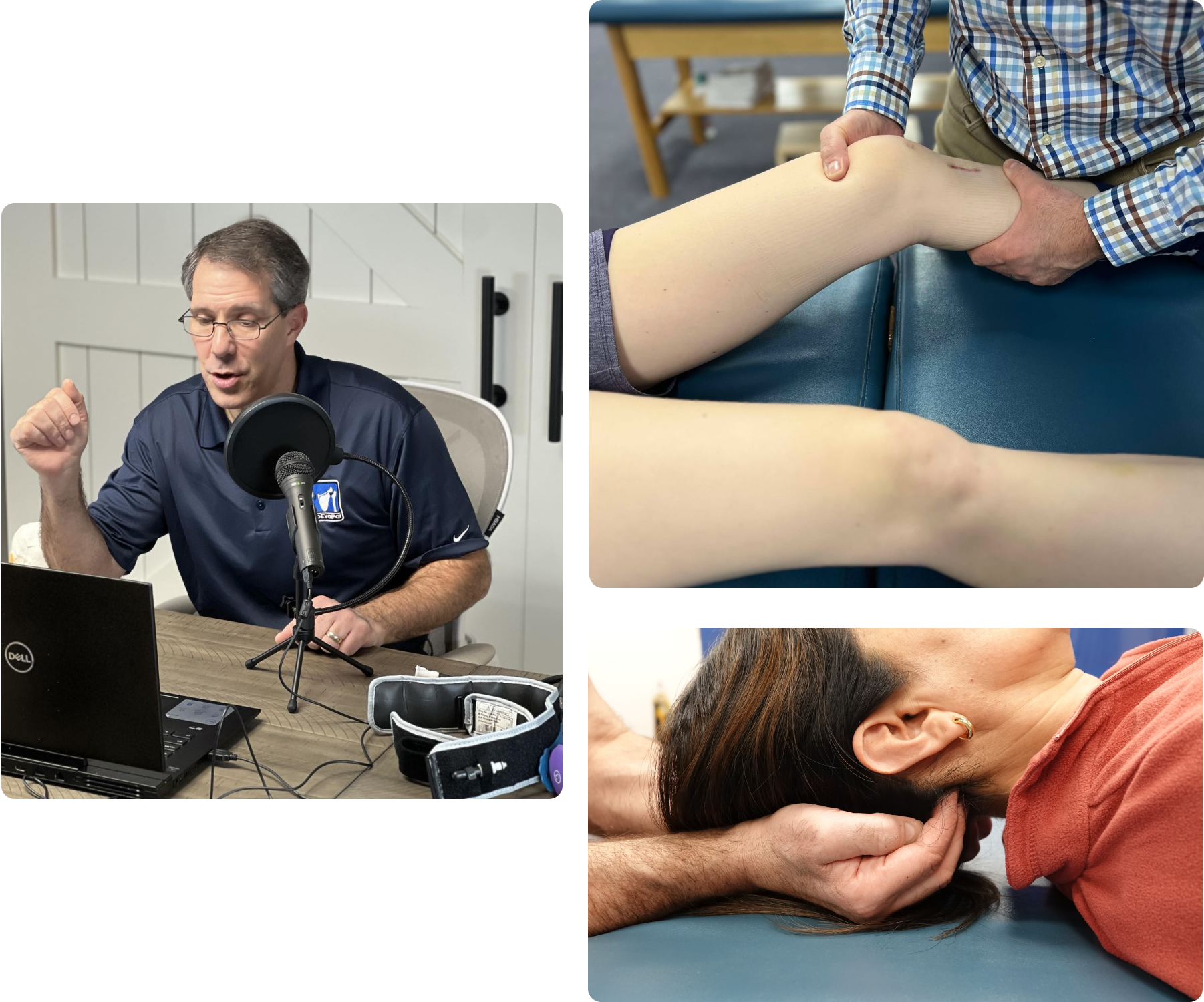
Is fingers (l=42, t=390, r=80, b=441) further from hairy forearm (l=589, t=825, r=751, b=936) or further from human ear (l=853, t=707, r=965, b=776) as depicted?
human ear (l=853, t=707, r=965, b=776)

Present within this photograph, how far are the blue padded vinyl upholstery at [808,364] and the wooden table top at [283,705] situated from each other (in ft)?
1.04

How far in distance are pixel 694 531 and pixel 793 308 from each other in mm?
329

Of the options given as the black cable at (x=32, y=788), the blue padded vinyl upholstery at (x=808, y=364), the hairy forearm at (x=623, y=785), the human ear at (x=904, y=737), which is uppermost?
the blue padded vinyl upholstery at (x=808, y=364)

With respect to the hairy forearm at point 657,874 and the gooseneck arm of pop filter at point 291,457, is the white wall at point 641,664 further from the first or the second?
the gooseneck arm of pop filter at point 291,457

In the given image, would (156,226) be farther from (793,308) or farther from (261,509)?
(793,308)

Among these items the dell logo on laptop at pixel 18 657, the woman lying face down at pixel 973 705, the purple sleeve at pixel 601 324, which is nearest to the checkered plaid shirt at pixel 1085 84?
the purple sleeve at pixel 601 324

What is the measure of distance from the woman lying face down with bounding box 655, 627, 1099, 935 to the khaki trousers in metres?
0.45

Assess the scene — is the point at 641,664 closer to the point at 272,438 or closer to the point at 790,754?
the point at 790,754

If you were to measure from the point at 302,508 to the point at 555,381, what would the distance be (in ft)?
0.94

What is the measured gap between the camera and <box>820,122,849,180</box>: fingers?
2.80ft

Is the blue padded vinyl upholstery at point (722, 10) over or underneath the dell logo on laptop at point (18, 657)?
over

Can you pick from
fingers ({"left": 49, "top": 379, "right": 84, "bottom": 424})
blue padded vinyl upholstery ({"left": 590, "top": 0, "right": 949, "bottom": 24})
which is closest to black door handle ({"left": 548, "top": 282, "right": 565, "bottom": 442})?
fingers ({"left": 49, "top": 379, "right": 84, "bottom": 424})

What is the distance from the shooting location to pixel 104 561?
89 cm

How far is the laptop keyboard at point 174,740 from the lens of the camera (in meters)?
0.84
